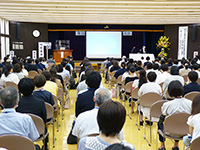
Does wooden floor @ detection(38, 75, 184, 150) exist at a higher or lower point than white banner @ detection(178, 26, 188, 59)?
lower

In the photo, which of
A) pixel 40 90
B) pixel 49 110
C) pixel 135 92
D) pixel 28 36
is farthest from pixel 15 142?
pixel 28 36

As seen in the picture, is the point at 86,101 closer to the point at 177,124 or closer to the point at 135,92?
the point at 177,124

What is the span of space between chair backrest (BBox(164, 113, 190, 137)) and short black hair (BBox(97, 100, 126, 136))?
191cm

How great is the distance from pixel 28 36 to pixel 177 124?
15.9 m

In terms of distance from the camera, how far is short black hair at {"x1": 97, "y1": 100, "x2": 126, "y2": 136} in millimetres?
1759

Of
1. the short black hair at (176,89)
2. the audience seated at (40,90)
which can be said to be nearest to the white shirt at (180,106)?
the short black hair at (176,89)

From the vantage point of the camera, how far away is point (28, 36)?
17.8 m

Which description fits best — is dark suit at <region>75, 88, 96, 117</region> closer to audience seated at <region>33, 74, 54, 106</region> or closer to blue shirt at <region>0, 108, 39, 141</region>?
audience seated at <region>33, 74, 54, 106</region>

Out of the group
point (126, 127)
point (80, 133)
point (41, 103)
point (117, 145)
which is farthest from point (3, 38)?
point (117, 145)

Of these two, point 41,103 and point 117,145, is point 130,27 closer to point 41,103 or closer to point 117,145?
point 41,103

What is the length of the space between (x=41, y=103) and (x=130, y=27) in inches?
609

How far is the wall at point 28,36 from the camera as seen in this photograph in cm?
1739

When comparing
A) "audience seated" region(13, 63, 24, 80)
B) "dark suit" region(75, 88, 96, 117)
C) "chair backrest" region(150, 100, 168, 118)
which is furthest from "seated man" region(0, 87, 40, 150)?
"audience seated" region(13, 63, 24, 80)

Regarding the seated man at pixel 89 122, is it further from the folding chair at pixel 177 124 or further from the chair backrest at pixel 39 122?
→ the folding chair at pixel 177 124
